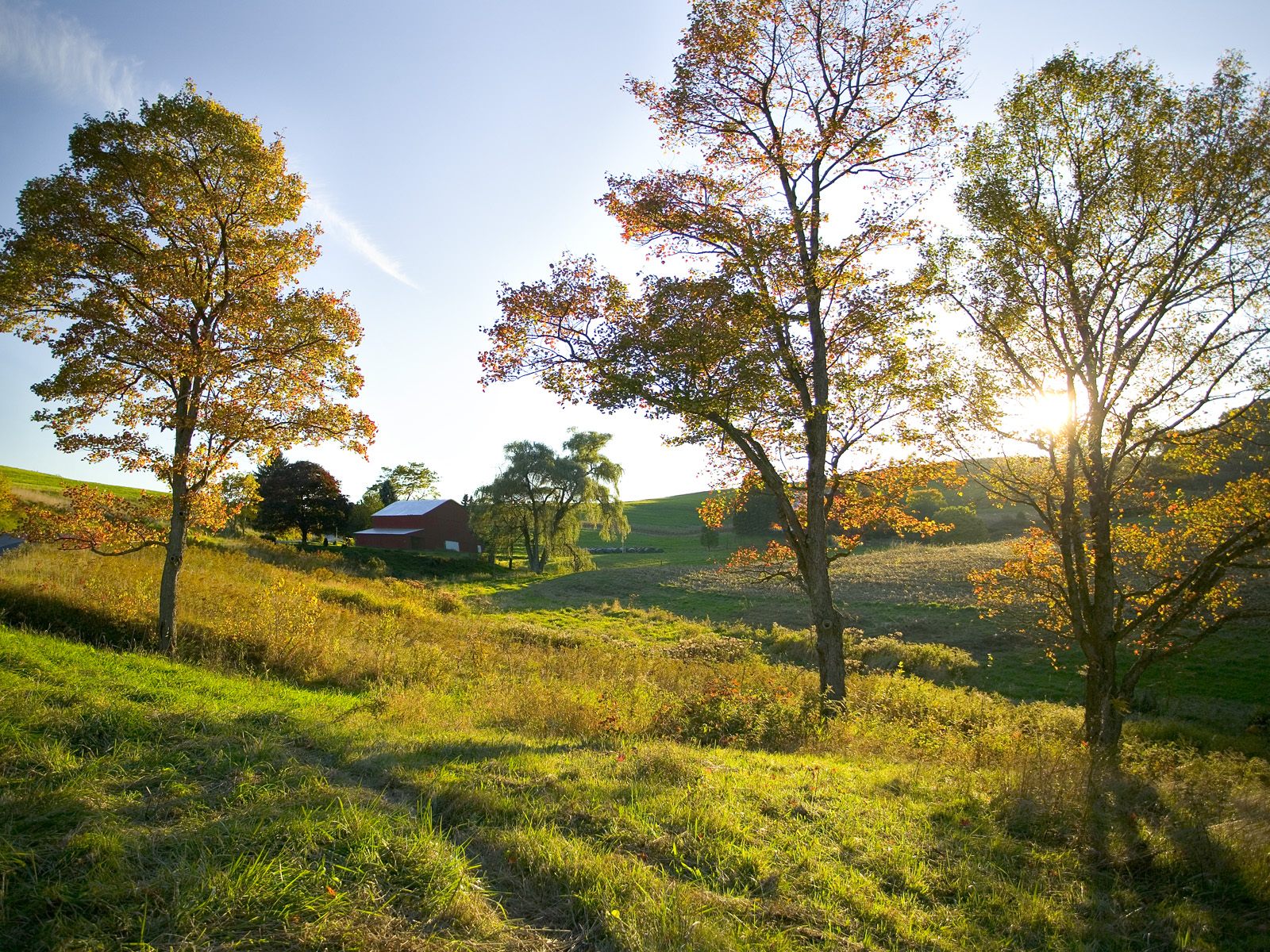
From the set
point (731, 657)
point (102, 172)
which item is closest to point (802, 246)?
point (102, 172)

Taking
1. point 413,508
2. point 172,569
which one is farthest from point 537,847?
point 413,508

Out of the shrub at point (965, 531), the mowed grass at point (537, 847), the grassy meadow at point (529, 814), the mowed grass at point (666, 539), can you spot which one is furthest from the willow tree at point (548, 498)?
the mowed grass at point (537, 847)

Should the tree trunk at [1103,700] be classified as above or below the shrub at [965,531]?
below

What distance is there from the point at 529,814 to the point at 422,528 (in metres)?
70.5

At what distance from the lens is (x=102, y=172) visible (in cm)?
998

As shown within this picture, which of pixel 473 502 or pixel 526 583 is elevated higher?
pixel 473 502

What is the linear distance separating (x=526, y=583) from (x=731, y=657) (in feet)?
98.0

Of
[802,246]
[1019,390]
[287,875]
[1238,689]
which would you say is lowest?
[1238,689]

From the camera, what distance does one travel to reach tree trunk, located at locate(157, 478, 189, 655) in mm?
10695

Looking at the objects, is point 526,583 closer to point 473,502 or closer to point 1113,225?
point 473,502

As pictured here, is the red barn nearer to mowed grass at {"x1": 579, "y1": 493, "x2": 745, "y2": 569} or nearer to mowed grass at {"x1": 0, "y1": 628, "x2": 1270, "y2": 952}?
mowed grass at {"x1": 579, "y1": 493, "x2": 745, "y2": 569}

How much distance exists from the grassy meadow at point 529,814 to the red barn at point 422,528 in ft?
198

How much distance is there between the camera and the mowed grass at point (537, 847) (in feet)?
11.5

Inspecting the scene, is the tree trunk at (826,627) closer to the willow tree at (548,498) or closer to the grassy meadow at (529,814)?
the grassy meadow at (529,814)
